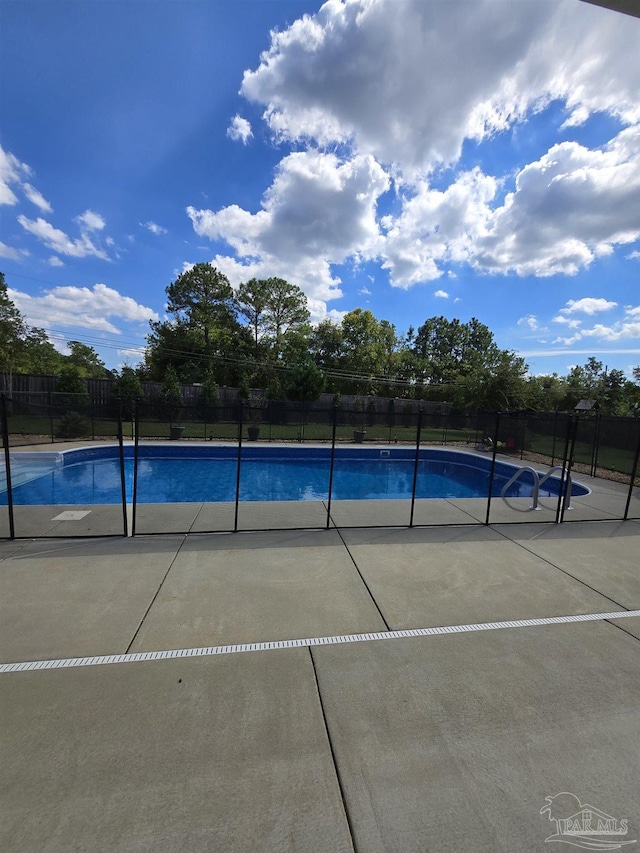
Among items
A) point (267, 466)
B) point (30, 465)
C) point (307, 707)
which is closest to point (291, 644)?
point (307, 707)

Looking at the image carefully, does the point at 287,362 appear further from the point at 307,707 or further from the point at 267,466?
the point at 307,707

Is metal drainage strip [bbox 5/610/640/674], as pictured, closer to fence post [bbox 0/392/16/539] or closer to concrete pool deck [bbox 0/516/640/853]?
concrete pool deck [bbox 0/516/640/853]

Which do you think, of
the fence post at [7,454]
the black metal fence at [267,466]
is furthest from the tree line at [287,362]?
the fence post at [7,454]

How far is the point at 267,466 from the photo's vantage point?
1495cm

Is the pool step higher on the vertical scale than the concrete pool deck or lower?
lower

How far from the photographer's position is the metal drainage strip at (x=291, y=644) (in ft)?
8.72

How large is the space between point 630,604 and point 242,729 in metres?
3.94

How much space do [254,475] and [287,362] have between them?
70.8 feet

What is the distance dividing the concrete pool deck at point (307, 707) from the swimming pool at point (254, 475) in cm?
628

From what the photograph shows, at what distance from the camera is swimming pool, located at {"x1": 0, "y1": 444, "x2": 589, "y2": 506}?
1048cm

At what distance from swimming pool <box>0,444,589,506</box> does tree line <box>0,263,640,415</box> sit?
693 cm

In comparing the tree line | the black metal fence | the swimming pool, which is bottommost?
the swimming pool

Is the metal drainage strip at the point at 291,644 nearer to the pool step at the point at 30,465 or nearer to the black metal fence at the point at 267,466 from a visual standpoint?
the black metal fence at the point at 267,466

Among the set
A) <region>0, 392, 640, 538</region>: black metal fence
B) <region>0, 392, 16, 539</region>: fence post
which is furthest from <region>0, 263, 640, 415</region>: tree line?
<region>0, 392, 16, 539</region>: fence post
